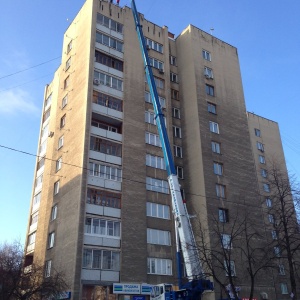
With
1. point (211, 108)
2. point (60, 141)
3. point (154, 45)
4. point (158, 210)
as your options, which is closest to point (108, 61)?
point (154, 45)

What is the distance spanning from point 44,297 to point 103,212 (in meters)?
8.71

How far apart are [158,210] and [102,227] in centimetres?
656

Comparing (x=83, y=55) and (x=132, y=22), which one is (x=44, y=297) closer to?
(x=83, y=55)

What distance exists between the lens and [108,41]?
4553 centimetres

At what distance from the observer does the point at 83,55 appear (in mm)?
44500

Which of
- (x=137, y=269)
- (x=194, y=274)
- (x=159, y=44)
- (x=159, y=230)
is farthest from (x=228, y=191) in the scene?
(x=159, y=44)

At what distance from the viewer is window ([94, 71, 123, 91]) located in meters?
42.7

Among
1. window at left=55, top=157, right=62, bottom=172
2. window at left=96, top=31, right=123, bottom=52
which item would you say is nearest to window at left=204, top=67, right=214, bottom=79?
window at left=96, top=31, right=123, bottom=52

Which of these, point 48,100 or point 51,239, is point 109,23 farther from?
point 51,239

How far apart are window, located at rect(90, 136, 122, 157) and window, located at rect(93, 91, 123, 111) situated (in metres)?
4.22

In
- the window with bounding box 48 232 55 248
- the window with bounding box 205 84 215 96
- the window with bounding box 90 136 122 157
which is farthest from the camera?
the window with bounding box 205 84 215 96

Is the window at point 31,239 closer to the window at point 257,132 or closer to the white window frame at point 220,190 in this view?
the white window frame at point 220,190

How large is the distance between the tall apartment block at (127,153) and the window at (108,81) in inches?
5.4

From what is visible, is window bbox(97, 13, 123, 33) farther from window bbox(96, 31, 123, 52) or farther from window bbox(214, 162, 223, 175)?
window bbox(214, 162, 223, 175)
